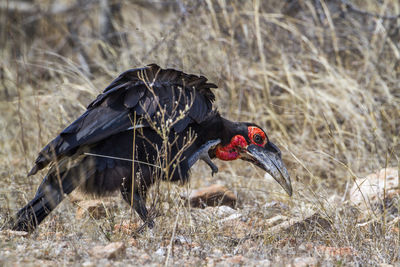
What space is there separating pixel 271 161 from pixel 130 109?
1.07 metres

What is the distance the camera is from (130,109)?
3281mm

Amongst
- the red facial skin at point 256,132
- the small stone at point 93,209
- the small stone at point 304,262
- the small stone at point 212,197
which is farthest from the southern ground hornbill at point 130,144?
the small stone at point 304,262

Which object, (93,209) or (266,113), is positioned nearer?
(93,209)

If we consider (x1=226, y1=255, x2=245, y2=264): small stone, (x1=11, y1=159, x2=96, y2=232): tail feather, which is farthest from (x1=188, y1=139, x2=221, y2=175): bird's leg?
(x1=226, y1=255, x2=245, y2=264): small stone

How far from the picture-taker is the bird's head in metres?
3.63

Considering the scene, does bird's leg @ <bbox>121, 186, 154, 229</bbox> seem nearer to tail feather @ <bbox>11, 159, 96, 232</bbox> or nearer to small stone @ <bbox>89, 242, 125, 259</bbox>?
tail feather @ <bbox>11, 159, 96, 232</bbox>

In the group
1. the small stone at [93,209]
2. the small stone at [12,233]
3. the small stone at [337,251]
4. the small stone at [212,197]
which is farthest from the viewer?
the small stone at [212,197]

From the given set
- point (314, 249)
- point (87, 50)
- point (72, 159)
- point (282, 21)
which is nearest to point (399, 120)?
point (282, 21)

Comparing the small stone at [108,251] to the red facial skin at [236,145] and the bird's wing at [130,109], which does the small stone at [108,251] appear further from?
the red facial skin at [236,145]

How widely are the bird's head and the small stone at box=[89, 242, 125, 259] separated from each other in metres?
1.41

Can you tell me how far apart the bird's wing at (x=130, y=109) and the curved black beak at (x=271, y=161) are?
0.45 metres

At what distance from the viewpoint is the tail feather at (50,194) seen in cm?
300

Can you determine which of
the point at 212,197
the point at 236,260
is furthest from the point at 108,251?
the point at 212,197

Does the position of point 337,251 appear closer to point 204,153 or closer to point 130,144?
point 204,153
